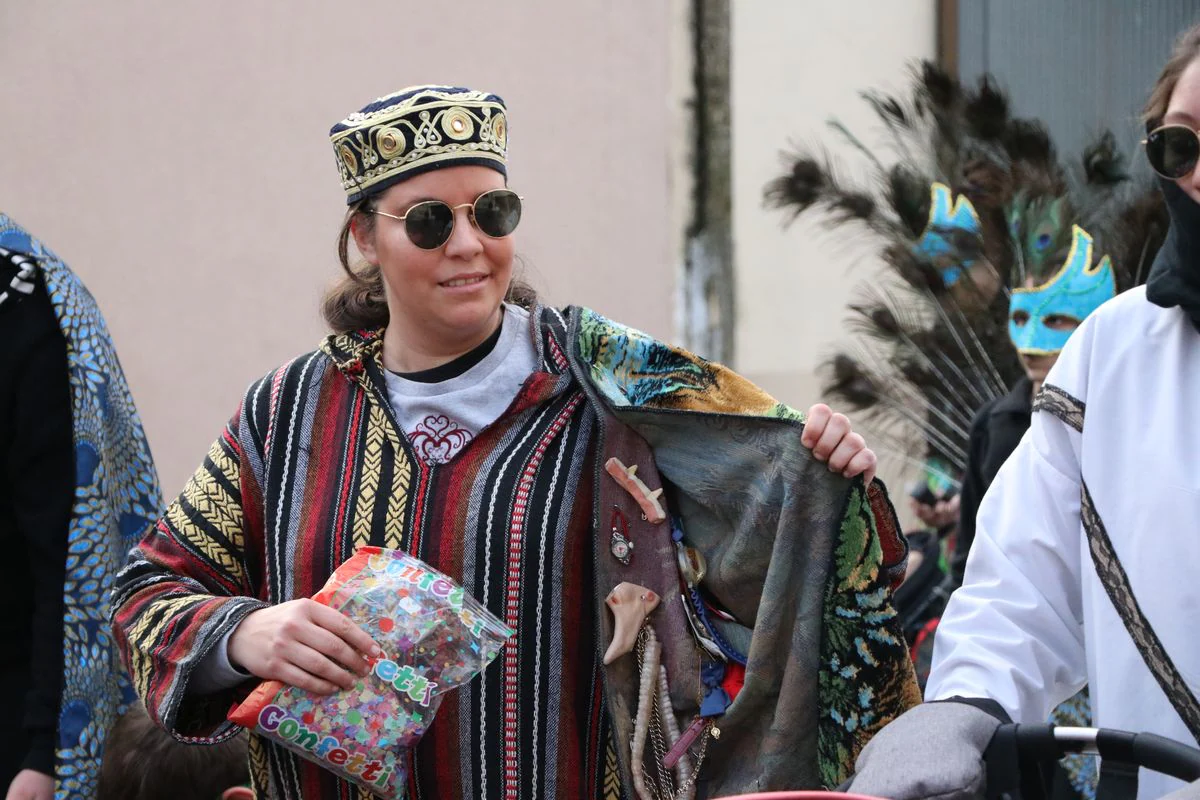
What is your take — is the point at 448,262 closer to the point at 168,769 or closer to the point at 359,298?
the point at 359,298

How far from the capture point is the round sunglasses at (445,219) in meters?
2.34

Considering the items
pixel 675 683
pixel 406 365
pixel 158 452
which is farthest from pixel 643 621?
pixel 158 452

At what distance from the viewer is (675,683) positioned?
2277mm

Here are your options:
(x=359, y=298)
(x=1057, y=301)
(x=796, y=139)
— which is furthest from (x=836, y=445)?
(x=796, y=139)

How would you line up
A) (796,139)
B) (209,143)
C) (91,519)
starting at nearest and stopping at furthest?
(91,519), (209,143), (796,139)

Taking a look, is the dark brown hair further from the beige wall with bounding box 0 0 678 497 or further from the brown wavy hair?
the beige wall with bounding box 0 0 678 497

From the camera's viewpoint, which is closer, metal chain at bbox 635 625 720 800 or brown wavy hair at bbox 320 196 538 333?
metal chain at bbox 635 625 720 800

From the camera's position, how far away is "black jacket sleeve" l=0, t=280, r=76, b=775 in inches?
112

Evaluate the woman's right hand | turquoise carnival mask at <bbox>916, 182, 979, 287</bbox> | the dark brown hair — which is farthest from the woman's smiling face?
turquoise carnival mask at <bbox>916, 182, 979, 287</bbox>

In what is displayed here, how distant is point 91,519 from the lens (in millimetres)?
2881

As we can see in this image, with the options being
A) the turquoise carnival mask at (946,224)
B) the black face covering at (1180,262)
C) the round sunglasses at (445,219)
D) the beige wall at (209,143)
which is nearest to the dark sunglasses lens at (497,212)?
the round sunglasses at (445,219)

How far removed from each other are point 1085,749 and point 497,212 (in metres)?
1.24

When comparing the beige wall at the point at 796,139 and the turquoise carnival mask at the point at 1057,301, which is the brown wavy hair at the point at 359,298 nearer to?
the turquoise carnival mask at the point at 1057,301

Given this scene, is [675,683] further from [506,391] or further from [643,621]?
[506,391]
